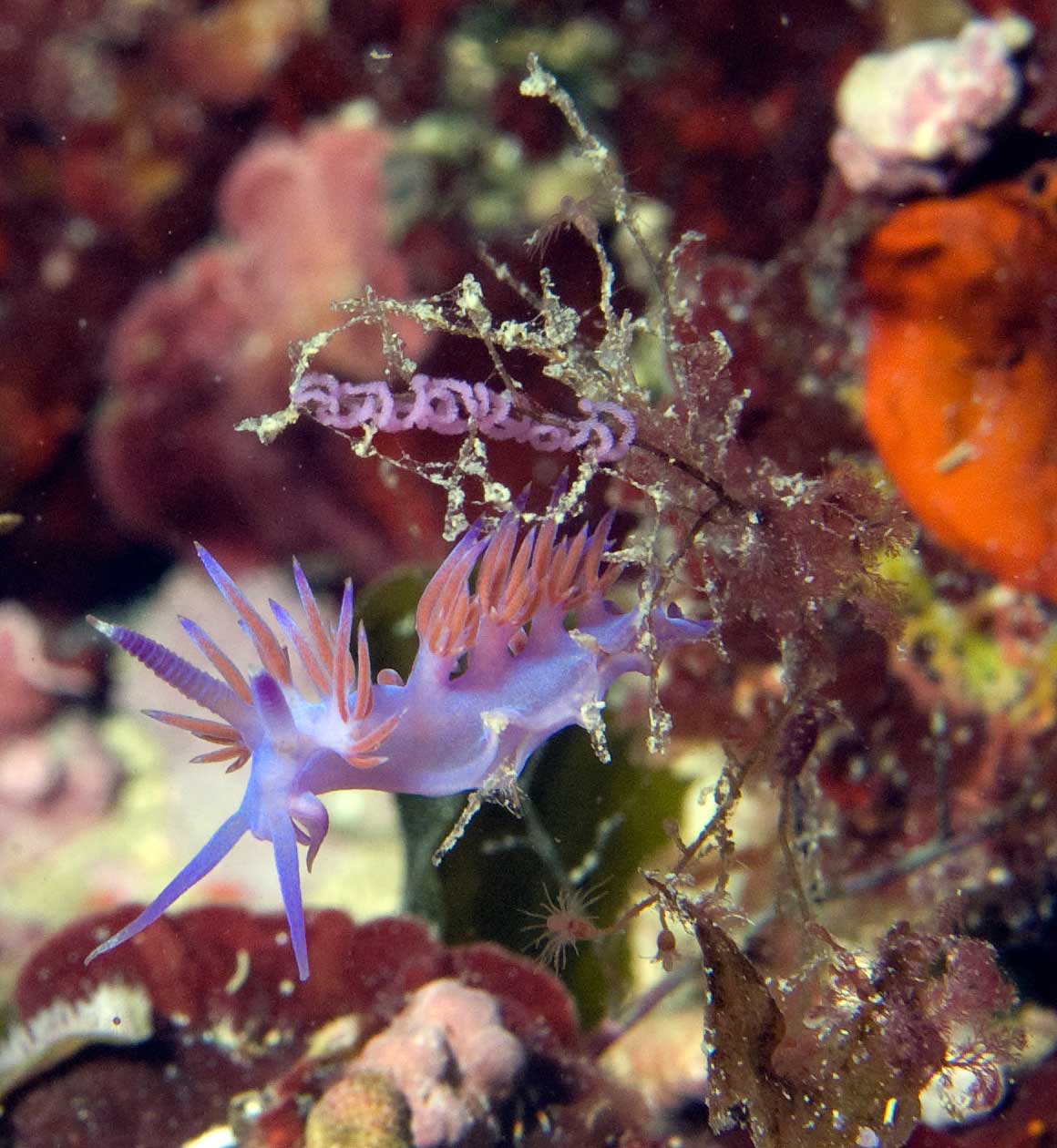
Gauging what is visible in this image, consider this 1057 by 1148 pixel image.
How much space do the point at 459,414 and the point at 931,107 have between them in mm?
2053

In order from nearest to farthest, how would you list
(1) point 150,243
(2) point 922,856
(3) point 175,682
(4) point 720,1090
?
(3) point 175,682 → (4) point 720,1090 → (2) point 922,856 → (1) point 150,243

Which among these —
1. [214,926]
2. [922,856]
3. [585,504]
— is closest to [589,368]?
[585,504]

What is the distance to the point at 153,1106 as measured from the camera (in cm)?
A: 199

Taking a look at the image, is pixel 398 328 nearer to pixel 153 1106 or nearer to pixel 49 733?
pixel 153 1106

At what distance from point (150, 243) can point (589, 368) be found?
2666mm

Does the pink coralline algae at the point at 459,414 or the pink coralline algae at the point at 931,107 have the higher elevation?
the pink coralline algae at the point at 931,107

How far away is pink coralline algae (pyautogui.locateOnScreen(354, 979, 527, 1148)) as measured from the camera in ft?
5.41

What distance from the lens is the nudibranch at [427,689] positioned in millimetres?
1120

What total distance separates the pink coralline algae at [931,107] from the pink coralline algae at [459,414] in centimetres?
188

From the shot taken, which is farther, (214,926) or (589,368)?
(214,926)

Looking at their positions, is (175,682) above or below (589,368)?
Result: below

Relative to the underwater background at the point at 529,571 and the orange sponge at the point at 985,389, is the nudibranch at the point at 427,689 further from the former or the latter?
the orange sponge at the point at 985,389

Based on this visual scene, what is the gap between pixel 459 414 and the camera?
127 cm

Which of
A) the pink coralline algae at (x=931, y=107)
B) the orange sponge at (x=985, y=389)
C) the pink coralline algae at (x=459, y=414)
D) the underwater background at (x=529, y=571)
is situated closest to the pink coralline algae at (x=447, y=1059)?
the underwater background at (x=529, y=571)
